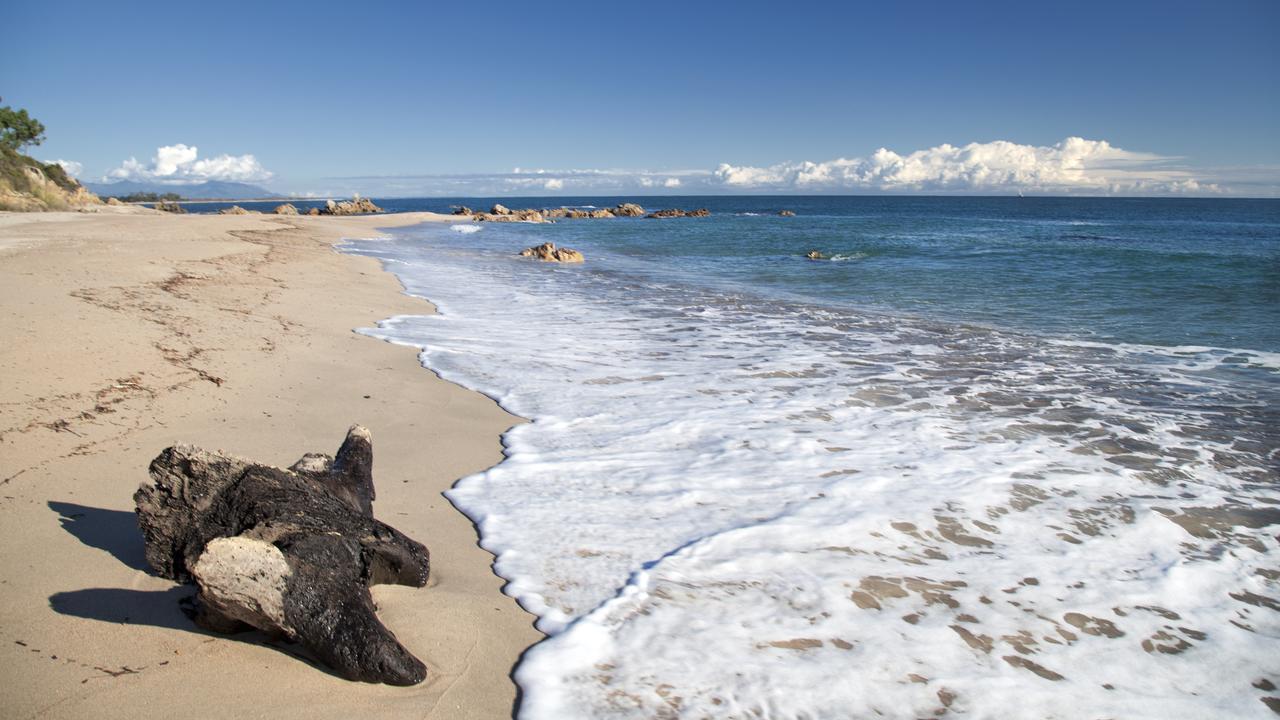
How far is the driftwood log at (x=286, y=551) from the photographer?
7.89 ft

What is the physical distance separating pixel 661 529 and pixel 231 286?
9.40 metres

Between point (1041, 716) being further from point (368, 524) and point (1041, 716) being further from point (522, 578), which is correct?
point (368, 524)

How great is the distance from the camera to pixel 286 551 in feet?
8.48

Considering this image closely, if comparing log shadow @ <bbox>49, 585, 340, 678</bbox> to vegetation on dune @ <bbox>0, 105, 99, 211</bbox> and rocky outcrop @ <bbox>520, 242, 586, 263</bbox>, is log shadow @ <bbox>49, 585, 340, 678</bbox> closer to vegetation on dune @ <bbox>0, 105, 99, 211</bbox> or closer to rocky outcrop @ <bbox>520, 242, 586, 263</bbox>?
rocky outcrop @ <bbox>520, 242, 586, 263</bbox>

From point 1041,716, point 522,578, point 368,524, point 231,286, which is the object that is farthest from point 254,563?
point 231,286

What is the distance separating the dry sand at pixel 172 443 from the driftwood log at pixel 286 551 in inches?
4.5

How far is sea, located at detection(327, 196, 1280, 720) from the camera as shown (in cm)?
278

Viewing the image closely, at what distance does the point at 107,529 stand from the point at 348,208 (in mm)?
66904

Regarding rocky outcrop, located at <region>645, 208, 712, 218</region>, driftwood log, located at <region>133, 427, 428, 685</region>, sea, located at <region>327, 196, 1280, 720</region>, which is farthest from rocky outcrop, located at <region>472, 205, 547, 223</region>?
driftwood log, located at <region>133, 427, 428, 685</region>

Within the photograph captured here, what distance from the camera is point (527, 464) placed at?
4.82m

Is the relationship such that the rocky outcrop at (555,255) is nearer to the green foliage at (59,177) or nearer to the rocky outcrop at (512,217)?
the rocky outcrop at (512,217)

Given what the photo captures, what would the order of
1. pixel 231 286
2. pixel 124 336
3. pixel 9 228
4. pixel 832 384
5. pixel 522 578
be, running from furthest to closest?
1. pixel 9 228
2. pixel 231 286
3. pixel 832 384
4. pixel 124 336
5. pixel 522 578

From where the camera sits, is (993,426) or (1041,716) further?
(993,426)

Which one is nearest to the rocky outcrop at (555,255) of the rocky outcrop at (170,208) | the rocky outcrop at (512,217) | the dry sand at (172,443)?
the dry sand at (172,443)
